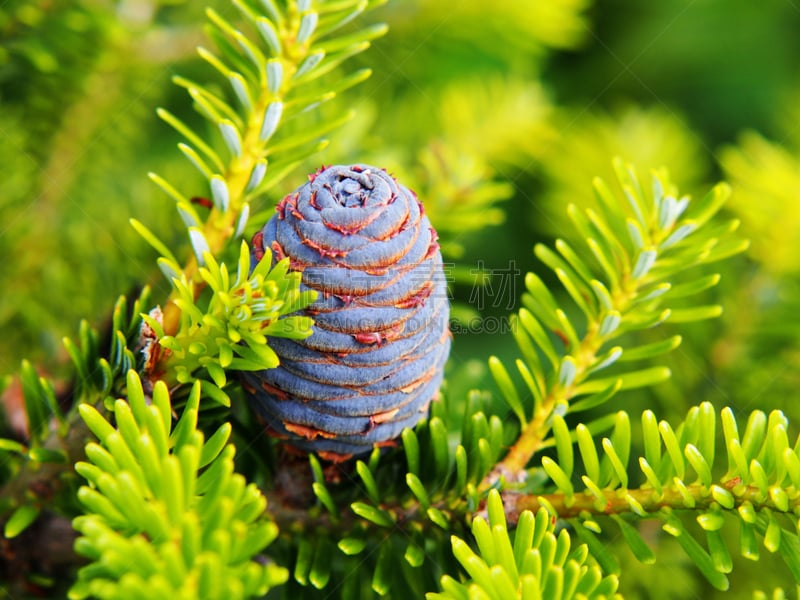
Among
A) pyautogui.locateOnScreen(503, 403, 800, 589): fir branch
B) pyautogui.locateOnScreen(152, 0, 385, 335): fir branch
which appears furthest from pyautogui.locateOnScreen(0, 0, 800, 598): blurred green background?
pyautogui.locateOnScreen(503, 403, 800, 589): fir branch

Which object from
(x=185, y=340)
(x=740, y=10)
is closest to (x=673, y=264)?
(x=185, y=340)

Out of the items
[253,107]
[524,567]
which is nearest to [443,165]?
[253,107]

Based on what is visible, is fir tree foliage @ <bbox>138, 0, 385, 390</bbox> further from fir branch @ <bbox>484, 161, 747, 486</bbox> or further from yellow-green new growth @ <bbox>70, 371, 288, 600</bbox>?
fir branch @ <bbox>484, 161, 747, 486</bbox>

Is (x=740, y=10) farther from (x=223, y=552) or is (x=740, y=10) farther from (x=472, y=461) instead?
(x=223, y=552)

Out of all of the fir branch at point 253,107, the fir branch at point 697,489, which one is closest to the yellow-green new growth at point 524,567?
the fir branch at point 697,489

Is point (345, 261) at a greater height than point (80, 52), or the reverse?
point (80, 52)

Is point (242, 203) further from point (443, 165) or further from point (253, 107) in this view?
point (443, 165)
